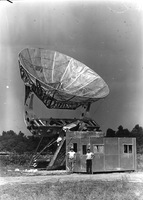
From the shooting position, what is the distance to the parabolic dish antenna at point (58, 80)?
27641 millimetres

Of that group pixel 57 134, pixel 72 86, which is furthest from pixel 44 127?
pixel 72 86

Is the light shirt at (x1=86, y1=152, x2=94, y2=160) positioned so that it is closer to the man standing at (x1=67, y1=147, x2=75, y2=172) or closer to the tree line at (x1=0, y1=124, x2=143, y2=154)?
the man standing at (x1=67, y1=147, x2=75, y2=172)

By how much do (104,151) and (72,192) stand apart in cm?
1160

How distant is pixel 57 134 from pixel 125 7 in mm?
14436

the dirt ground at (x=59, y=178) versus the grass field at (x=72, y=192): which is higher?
the grass field at (x=72, y=192)

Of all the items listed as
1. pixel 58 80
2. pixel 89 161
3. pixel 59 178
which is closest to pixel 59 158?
pixel 89 161

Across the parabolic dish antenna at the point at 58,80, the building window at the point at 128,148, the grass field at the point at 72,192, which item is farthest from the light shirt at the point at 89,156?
the grass field at the point at 72,192

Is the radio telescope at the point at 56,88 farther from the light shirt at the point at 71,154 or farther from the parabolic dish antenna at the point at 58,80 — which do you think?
the light shirt at the point at 71,154

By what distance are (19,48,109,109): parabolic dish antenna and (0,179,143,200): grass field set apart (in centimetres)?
1111

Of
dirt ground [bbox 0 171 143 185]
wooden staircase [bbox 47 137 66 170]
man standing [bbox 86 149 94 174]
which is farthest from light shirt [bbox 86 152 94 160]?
wooden staircase [bbox 47 137 66 170]

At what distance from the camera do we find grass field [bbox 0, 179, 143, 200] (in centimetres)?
1477

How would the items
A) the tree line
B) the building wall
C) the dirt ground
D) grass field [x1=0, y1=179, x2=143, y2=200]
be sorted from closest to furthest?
grass field [x1=0, y1=179, x2=143, y2=200] → the dirt ground → the building wall → the tree line

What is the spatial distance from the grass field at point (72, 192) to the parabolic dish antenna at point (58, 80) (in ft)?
36.4

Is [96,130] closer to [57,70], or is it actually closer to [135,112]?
[57,70]
